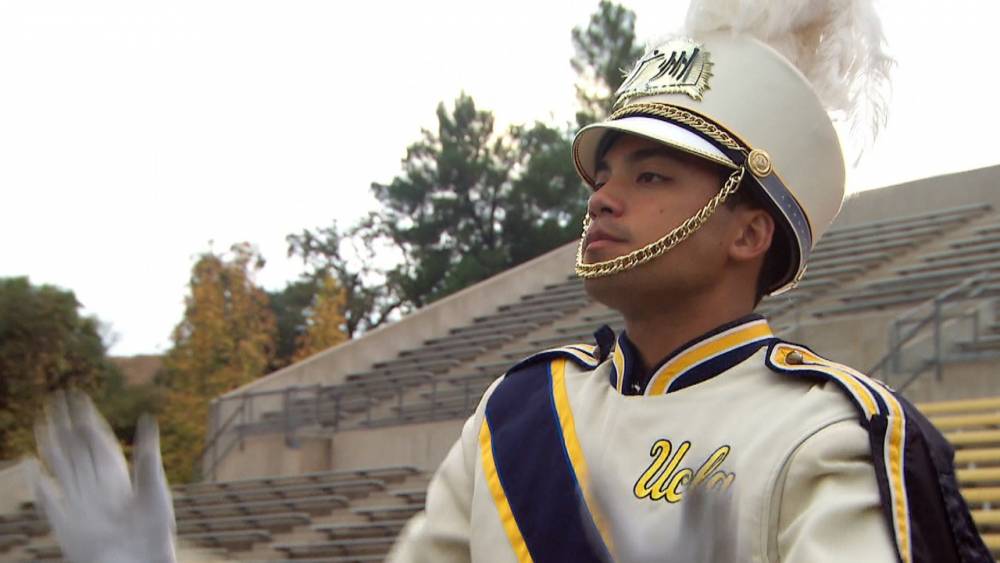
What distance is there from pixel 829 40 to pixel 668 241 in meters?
0.47

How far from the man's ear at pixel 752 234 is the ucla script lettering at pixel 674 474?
1.22 ft

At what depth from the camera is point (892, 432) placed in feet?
5.90

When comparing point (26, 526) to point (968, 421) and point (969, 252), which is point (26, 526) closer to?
point (968, 421)

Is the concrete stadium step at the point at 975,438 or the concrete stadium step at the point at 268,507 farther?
the concrete stadium step at the point at 268,507

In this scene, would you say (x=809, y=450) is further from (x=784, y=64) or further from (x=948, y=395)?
(x=948, y=395)

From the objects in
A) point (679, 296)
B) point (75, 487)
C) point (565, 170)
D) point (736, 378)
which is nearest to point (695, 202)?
point (679, 296)

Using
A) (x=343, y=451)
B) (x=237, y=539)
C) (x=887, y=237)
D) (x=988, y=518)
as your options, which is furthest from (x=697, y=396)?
(x=887, y=237)

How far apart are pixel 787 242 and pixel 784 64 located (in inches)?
11.7

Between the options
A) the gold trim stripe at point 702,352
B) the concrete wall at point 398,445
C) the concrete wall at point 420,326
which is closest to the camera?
the gold trim stripe at point 702,352

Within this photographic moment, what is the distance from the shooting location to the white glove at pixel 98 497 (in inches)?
75.7

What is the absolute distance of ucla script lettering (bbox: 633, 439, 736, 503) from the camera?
1917mm

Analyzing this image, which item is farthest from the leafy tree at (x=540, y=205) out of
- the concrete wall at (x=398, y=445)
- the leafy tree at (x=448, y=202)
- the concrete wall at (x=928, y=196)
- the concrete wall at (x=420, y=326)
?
the concrete wall at (x=398, y=445)

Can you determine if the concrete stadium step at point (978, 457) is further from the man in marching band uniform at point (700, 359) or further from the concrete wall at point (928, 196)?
the concrete wall at point (928, 196)

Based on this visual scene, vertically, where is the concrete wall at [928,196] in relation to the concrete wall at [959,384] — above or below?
above
